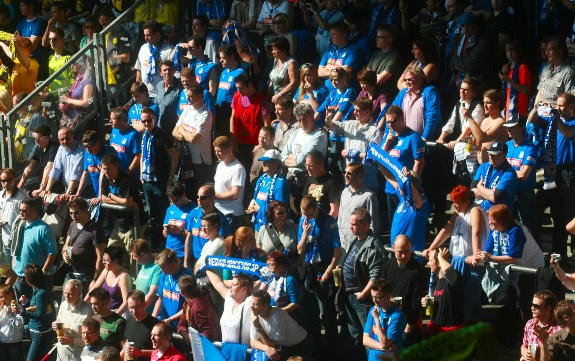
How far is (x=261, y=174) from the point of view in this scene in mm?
10695

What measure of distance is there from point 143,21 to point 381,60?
3.63 metres

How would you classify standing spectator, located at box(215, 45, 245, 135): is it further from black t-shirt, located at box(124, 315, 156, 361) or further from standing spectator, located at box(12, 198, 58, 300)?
black t-shirt, located at box(124, 315, 156, 361)

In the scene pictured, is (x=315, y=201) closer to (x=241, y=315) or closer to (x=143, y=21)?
(x=241, y=315)

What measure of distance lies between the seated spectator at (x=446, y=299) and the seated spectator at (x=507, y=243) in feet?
1.03

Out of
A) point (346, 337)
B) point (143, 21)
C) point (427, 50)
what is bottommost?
point (346, 337)

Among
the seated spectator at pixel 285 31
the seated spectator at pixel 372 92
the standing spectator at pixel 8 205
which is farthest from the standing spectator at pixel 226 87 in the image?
the standing spectator at pixel 8 205

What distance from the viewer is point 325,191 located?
9867 millimetres

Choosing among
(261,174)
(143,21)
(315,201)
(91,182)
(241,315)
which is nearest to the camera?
(241,315)

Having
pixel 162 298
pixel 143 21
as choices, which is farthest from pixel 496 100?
pixel 143 21

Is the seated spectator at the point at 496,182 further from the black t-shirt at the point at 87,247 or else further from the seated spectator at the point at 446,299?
the black t-shirt at the point at 87,247

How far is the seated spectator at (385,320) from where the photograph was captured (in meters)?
7.90

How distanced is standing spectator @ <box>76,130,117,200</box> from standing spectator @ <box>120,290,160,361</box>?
2.60m

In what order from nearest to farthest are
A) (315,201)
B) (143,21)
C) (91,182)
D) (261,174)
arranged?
(315,201) → (261,174) → (91,182) → (143,21)

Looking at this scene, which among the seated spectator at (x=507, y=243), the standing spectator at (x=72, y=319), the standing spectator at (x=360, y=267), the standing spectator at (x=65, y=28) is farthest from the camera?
the standing spectator at (x=65, y=28)
